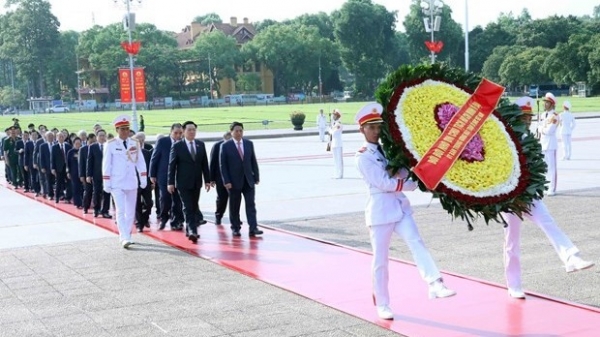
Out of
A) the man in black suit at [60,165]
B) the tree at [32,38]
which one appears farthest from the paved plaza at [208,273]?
the tree at [32,38]

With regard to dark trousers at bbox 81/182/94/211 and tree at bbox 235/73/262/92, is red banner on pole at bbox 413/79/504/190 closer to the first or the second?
dark trousers at bbox 81/182/94/211

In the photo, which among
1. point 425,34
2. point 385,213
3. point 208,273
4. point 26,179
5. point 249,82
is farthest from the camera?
point 249,82

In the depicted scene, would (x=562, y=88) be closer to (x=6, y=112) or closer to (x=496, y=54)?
(x=496, y=54)

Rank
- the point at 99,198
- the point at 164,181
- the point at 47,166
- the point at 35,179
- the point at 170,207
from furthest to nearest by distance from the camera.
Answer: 1. the point at 35,179
2. the point at 47,166
3. the point at 99,198
4. the point at 170,207
5. the point at 164,181

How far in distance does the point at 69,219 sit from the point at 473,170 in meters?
9.80

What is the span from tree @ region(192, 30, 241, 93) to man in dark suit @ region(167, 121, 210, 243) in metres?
99.6

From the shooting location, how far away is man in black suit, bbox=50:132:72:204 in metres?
16.6

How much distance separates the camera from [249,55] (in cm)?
11394

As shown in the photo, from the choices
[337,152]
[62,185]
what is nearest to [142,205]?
[62,185]

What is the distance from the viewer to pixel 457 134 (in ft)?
20.4

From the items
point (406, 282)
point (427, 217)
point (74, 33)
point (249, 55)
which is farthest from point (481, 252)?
point (74, 33)

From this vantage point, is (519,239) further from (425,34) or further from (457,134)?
(425,34)

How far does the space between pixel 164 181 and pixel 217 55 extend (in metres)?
99.3

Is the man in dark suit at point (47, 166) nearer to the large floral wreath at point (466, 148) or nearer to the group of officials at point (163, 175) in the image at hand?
the group of officials at point (163, 175)
